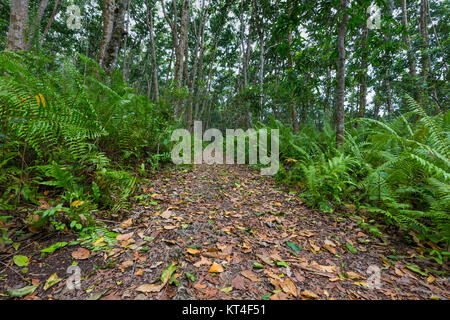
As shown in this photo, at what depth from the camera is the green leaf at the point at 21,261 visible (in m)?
1.23

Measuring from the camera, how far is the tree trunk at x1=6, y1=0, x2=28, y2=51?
11.8ft

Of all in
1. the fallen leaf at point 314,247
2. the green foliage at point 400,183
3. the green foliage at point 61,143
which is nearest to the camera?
the green foliage at point 61,143

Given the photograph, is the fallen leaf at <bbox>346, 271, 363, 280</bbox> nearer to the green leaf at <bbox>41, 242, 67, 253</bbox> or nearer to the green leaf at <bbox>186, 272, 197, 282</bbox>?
the green leaf at <bbox>186, 272, 197, 282</bbox>

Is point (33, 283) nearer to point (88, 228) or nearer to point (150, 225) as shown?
point (88, 228)

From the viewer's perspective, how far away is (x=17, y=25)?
12.1 feet

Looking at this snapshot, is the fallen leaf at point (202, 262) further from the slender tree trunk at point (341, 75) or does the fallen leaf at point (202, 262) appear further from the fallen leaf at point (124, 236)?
the slender tree trunk at point (341, 75)

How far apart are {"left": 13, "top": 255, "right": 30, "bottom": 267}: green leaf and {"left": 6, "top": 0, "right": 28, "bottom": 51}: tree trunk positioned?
4.60 metres

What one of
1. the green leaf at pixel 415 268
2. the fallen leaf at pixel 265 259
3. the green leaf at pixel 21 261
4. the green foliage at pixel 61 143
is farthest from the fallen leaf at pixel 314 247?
the green leaf at pixel 21 261

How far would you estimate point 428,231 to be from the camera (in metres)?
1.97

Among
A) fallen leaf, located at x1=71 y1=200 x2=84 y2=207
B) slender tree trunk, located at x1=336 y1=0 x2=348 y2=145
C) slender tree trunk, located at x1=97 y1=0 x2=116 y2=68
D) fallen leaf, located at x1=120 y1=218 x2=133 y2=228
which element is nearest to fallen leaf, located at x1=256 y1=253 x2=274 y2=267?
fallen leaf, located at x1=120 y1=218 x2=133 y2=228

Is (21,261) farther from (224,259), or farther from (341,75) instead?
(341,75)

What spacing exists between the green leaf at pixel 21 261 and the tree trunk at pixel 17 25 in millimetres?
4598

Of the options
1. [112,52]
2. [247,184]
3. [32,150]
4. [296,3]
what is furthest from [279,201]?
[112,52]

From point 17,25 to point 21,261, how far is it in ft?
16.8
